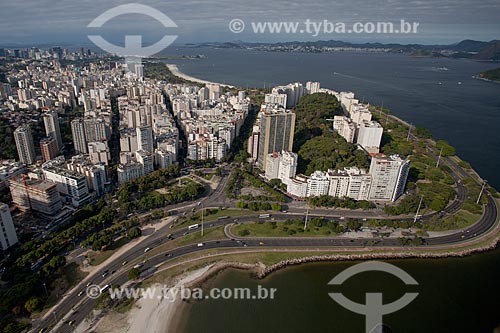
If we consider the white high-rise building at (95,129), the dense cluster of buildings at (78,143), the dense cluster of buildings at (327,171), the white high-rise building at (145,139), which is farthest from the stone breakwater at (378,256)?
the white high-rise building at (95,129)

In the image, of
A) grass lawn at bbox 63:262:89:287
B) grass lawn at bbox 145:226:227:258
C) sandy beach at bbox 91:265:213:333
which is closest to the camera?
sandy beach at bbox 91:265:213:333

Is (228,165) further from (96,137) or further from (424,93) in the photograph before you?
(424,93)

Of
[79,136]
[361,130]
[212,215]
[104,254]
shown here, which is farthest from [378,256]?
[79,136]

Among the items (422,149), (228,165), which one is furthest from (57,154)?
(422,149)

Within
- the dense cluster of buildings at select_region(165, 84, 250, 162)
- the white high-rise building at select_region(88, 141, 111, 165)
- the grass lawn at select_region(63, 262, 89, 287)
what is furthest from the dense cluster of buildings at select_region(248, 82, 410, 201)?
the grass lawn at select_region(63, 262, 89, 287)

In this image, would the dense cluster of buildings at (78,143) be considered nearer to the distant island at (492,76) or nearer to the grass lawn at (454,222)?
the grass lawn at (454,222)

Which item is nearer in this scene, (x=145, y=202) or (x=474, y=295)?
(x=474, y=295)

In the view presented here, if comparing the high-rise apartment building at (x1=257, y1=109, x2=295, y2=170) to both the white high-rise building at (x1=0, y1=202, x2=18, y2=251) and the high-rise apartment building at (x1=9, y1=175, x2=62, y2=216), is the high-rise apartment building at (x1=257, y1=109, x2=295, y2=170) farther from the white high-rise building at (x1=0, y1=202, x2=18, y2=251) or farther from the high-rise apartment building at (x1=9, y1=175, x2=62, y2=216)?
the white high-rise building at (x1=0, y1=202, x2=18, y2=251)

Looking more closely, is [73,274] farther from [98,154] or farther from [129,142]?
[129,142]
